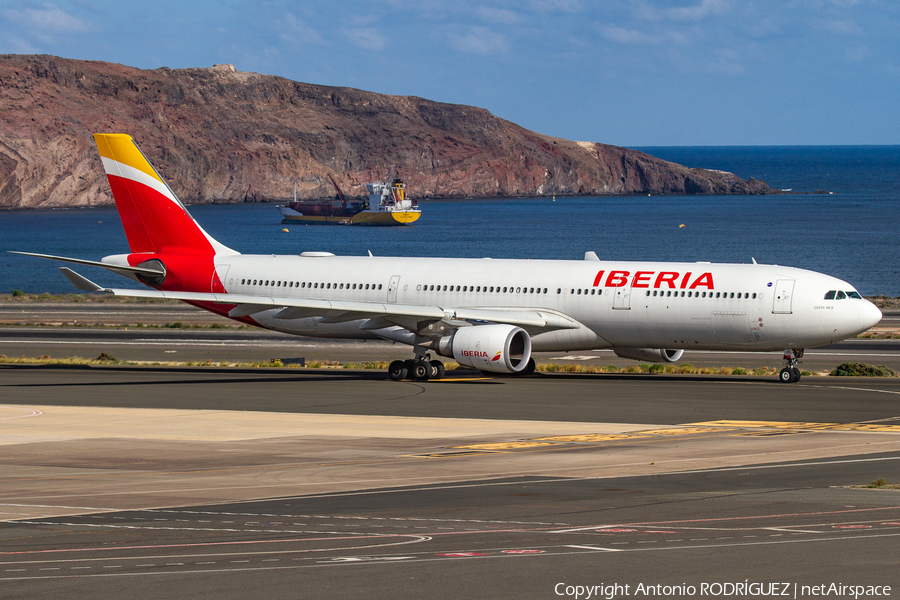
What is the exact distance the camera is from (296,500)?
61.1 feet

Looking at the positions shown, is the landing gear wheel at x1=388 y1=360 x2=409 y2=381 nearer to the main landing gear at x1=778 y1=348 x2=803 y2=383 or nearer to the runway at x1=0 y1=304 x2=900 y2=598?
the runway at x1=0 y1=304 x2=900 y2=598

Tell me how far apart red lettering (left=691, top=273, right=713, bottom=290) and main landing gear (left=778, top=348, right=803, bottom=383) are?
3.64m

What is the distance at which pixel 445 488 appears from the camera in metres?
19.7

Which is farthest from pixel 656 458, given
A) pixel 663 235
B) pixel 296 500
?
pixel 663 235

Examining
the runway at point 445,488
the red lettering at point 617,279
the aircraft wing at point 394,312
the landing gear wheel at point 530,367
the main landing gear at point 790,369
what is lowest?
the runway at point 445,488

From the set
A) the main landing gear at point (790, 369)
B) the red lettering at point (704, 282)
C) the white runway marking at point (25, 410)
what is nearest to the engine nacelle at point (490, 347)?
the red lettering at point (704, 282)

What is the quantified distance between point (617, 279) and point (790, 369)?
674cm

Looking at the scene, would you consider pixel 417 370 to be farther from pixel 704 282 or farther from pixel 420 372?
pixel 704 282

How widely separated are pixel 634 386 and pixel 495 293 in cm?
652

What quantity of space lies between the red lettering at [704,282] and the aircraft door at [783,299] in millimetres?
2185

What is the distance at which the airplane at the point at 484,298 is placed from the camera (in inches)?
1470

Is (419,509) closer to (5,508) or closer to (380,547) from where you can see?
(380,547)

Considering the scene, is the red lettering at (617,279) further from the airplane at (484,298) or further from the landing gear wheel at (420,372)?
the landing gear wheel at (420,372)

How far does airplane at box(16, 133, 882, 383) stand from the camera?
1470 inches
